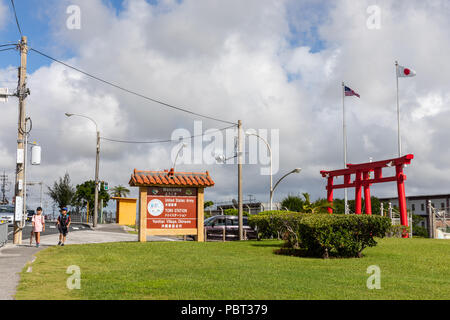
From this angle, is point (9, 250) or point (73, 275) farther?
point (9, 250)

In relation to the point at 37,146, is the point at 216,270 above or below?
below

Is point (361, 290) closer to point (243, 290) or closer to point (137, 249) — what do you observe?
point (243, 290)

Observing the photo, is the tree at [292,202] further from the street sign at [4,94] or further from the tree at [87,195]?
the street sign at [4,94]

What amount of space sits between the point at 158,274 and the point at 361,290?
455 cm

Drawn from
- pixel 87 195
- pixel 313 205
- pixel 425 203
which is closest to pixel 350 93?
pixel 313 205

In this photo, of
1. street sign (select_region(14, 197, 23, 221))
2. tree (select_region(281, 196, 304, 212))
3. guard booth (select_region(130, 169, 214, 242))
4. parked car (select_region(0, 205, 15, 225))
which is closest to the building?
tree (select_region(281, 196, 304, 212))

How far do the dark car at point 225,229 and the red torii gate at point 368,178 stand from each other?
4.82 meters

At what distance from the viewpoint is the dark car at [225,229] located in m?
24.7

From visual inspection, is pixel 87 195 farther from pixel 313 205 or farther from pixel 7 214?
pixel 313 205

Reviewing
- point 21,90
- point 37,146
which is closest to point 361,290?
point 37,146

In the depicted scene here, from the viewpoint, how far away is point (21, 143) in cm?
1981

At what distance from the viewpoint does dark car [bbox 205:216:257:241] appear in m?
24.7

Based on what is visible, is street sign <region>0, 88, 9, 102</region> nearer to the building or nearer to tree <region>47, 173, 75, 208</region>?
tree <region>47, 173, 75, 208</region>
